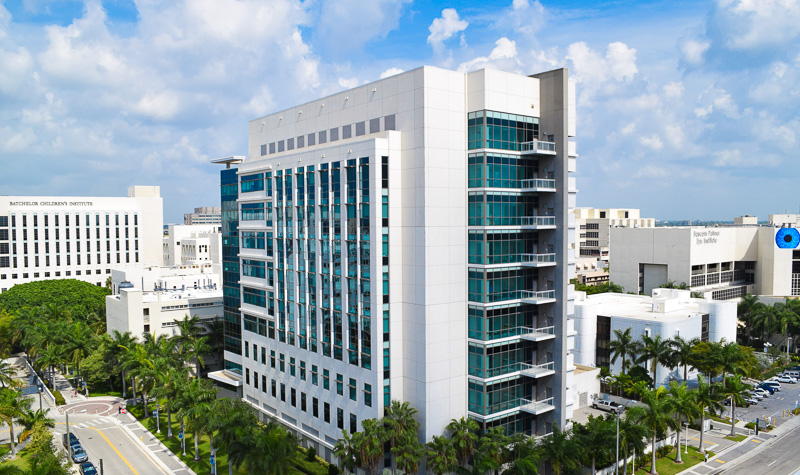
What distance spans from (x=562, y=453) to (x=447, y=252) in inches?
720

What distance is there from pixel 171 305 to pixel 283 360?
108ft

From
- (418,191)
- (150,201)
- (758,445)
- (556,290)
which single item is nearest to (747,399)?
(758,445)

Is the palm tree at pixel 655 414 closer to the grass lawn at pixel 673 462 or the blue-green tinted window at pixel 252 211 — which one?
the grass lawn at pixel 673 462

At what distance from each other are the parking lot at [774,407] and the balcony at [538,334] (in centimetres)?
3042

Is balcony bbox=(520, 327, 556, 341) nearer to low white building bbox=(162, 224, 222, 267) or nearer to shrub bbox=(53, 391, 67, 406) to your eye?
shrub bbox=(53, 391, 67, 406)

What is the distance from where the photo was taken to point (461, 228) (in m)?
49.7

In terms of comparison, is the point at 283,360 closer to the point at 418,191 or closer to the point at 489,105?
the point at 418,191

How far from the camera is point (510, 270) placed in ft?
166

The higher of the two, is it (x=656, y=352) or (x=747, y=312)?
(x=656, y=352)

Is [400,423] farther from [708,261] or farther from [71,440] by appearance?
[708,261]

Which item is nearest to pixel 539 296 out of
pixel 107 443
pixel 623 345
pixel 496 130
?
pixel 496 130

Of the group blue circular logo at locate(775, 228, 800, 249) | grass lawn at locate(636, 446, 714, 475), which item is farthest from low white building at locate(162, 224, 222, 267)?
blue circular logo at locate(775, 228, 800, 249)

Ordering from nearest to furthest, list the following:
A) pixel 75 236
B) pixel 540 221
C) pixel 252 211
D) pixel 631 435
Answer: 1. pixel 631 435
2. pixel 540 221
3. pixel 252 211
4. pixel 75 236

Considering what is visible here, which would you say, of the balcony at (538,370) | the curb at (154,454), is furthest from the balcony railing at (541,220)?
the curb at (154,454)
